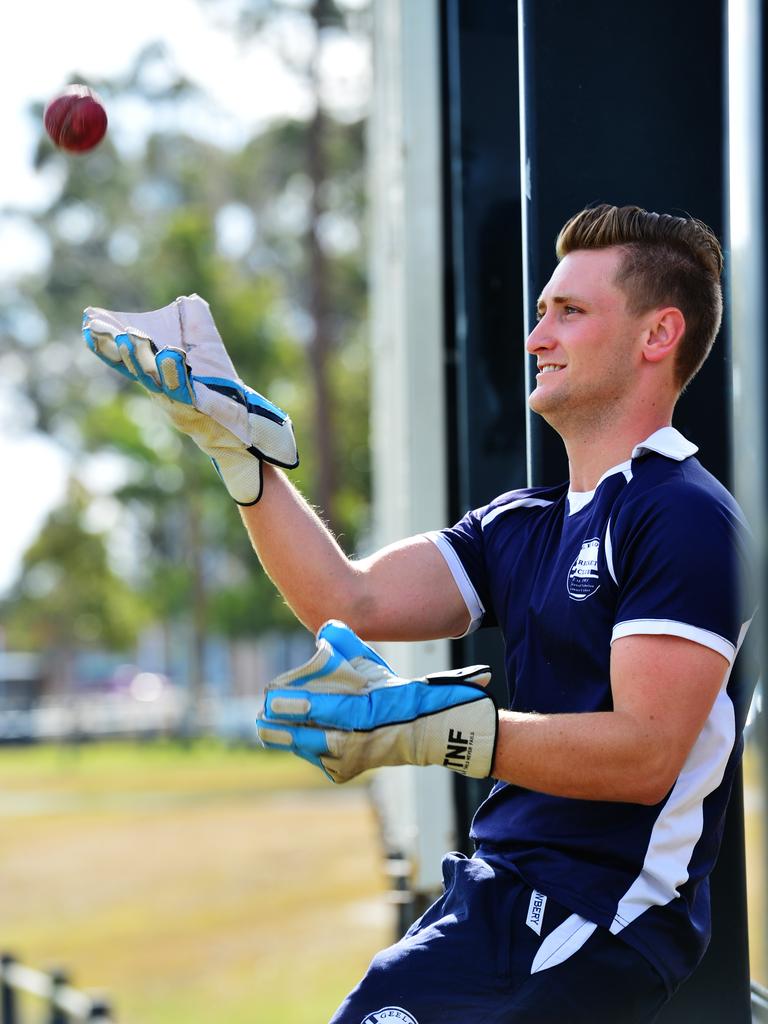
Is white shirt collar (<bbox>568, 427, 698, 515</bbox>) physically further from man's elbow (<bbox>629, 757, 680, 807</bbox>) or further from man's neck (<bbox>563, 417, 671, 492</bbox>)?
man's elbow (<bbox>629, 757, 680, 807</bbox>)

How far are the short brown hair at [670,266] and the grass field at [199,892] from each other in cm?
594

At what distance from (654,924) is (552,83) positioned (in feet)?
6.31

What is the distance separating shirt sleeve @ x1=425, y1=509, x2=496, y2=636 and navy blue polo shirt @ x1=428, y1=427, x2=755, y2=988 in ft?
0.84

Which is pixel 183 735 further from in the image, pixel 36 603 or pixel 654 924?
pixel 654 924

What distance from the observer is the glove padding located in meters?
3.16

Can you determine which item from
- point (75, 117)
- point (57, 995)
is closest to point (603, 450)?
point (75, 117)

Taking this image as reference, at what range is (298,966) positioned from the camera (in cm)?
1136

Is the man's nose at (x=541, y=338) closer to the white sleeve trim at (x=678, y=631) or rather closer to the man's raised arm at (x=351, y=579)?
the man's raised arm at (x=351, y=579)

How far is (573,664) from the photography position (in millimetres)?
2812

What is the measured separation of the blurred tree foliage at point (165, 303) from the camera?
39438mm

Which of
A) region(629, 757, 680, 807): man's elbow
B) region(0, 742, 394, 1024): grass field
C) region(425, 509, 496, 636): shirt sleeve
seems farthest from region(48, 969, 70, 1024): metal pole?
region(629, 757, 680, 807): man's elbow

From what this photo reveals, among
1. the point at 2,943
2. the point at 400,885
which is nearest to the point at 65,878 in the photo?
the point at 2,943

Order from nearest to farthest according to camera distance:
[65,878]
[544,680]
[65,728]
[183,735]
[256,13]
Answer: [544,680]
[65,878]
[256,13]
[183,735]
[65,728]

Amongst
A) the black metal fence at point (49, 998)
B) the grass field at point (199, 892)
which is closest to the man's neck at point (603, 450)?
the black metal fence at point (49, 998)
